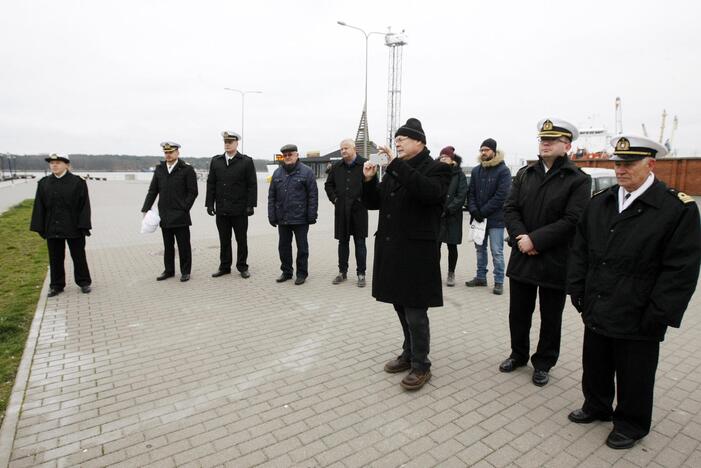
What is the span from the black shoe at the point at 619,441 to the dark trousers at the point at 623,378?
0.09ft

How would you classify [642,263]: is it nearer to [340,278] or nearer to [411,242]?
[411,242]

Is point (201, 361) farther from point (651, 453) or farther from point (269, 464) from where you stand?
point (651, 453)

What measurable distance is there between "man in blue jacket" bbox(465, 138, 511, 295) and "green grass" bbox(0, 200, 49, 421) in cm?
556

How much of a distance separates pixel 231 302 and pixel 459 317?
114 inches

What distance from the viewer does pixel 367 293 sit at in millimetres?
6500

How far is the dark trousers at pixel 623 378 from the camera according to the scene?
287 cm

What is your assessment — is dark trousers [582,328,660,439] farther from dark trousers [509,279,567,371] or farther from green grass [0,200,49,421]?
green grass [0,200,49,421]

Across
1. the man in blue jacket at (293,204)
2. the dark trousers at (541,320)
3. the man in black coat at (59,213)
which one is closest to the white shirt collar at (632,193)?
the dark trousers at (541,320)

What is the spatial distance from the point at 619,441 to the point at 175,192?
635 cm

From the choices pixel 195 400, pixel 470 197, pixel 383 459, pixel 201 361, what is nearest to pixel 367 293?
pixel 470 197

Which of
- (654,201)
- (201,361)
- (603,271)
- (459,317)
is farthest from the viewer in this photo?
(459,317)

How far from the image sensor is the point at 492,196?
6.41 m

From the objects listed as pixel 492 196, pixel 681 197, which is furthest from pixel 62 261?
pixel 681 197

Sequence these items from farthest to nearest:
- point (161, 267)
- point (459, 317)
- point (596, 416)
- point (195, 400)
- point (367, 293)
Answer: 1. point (161, 267)
2. point (367, 293)
3. point (459, 317)
4. point (195, 400)
5. point (596, 416)
